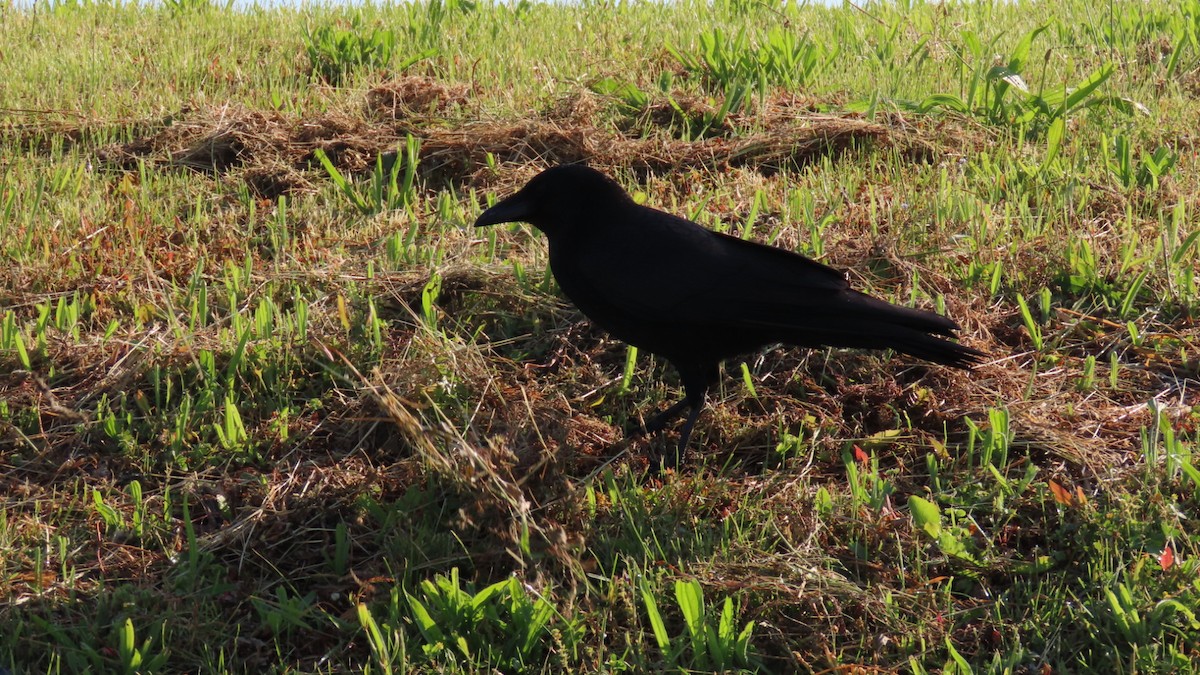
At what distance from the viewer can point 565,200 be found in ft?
13.7

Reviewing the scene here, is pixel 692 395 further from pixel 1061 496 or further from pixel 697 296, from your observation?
pixel 1061 496

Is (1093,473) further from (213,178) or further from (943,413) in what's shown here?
(213,178)

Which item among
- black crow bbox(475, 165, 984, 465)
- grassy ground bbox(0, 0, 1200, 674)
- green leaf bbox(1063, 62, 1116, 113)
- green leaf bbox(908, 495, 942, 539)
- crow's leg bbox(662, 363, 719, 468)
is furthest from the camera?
green leaf bbox(1063, 62, 1116, 113)

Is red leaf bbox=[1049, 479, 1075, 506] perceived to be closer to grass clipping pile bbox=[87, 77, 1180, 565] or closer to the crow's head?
grass clipping pile bbox=[87, 77, 1180, 565]

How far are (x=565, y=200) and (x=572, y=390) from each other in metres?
0.68

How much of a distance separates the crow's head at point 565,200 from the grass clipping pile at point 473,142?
1.69m

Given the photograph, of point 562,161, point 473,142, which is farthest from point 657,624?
point 473,142

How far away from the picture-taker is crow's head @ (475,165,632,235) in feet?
13.7

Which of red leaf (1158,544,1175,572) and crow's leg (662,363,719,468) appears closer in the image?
red leaf (1158,544,1175,572)

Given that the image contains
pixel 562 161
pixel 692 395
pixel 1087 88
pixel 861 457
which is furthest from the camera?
pixel 1087 88

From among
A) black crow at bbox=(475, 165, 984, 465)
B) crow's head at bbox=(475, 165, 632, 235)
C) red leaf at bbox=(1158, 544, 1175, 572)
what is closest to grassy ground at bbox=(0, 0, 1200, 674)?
red leaf at bbox=(1158, 544, 1175, 572)

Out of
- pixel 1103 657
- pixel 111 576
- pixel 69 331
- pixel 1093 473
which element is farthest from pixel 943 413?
pixel 69 331

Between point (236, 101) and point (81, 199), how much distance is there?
1.40 m

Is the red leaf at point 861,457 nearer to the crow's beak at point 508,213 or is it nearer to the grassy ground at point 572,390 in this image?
the grassy ground at point 572,390
